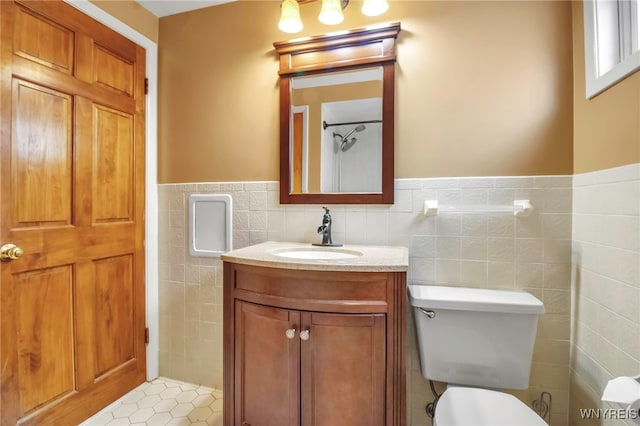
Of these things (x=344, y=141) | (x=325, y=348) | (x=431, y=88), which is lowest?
(x=325, y=348)

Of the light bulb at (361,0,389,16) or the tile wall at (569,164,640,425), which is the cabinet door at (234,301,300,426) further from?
the light bulb at (361,0,389,16)

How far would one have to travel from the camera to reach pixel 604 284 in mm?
1092

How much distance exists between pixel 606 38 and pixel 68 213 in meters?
2.43

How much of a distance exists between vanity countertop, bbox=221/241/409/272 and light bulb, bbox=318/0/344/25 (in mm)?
1116

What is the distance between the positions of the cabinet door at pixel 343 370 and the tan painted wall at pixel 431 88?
0.79 meters

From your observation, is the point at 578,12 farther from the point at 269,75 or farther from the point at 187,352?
the point at 187,352

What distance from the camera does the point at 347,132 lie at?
4.98 ft

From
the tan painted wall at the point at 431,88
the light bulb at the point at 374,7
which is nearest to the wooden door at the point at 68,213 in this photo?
the tan painted wall at the point at 431,88

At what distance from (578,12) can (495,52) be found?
0.32m

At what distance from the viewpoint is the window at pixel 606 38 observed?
3.48ft

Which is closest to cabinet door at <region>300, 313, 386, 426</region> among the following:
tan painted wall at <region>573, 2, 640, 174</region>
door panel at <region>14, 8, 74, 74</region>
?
tan painted wall at <region>573, 2, 640, 174</region>

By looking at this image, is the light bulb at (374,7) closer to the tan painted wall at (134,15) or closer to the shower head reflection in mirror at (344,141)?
the shower head reflection in mirror at (344,141)

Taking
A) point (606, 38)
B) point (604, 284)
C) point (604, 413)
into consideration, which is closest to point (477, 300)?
point (604, 284)

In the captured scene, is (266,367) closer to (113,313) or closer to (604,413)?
(113,313)
